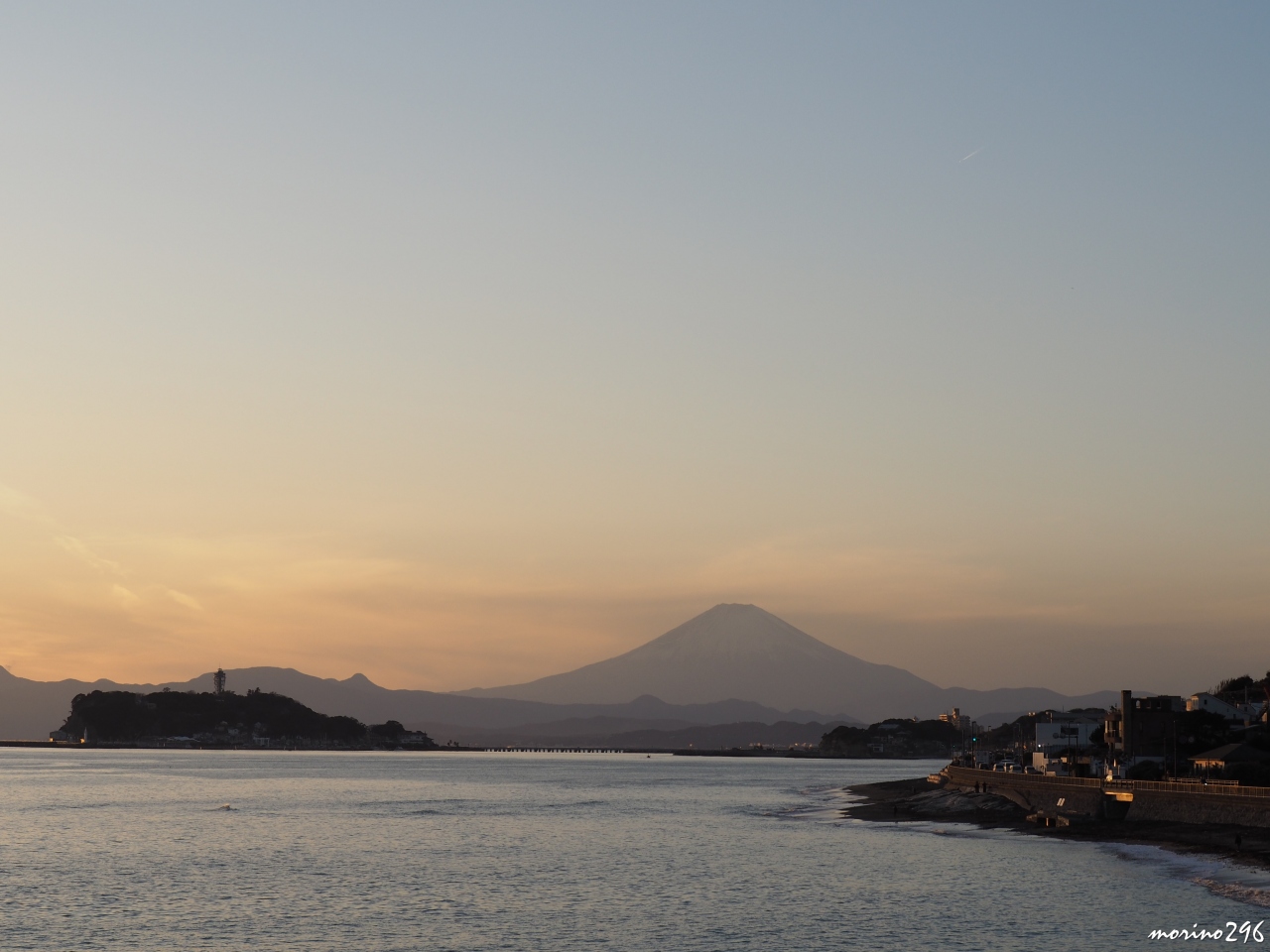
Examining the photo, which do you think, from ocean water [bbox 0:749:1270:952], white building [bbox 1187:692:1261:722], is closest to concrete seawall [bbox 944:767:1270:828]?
ocean water [bbox 0:749:1270:952]

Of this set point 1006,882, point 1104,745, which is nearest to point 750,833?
point 1006,882

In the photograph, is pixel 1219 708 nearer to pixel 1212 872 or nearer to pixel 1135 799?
pixel 1135 799

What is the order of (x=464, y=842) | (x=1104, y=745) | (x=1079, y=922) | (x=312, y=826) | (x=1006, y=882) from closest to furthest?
(x=1079, y=922), (x=1006, y=882), (x=464, y=842), (x=312, y=826), (x=1104, y=745)

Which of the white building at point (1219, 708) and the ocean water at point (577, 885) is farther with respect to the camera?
the white building at point (1219, 708)

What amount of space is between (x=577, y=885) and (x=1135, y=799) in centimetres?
4094

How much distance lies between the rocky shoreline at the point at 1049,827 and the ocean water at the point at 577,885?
96.1 inches

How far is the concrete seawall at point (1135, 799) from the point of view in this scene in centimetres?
6825

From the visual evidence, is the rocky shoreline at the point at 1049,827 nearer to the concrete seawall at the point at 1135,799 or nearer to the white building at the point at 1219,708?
the concrete seawall at the point at 1135,799

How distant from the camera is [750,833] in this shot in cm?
9006

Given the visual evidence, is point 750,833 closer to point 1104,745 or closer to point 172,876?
point 172,876

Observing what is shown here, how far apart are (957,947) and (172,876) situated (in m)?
40.3

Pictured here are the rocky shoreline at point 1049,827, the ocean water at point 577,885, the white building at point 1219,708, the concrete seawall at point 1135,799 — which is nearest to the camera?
the ocean water at point 577,885

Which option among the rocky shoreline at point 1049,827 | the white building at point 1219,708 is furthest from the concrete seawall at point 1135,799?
the white building at point 1219,708

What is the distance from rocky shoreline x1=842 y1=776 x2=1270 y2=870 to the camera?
6425 centimetres
